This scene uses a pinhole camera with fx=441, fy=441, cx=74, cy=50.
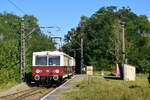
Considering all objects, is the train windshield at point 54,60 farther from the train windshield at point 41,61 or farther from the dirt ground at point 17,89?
the dirt ground at point 17,89

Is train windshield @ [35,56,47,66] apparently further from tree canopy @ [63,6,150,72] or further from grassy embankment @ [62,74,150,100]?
tree canopy @ [63,6,150,72]

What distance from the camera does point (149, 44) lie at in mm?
89875

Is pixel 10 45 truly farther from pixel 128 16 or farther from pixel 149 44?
pixel 128 16

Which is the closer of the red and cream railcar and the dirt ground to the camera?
the dirt ground

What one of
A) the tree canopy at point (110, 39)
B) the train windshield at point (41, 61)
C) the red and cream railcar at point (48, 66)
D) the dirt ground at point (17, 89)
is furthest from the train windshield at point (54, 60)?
the tree canopy at point (110, 39)

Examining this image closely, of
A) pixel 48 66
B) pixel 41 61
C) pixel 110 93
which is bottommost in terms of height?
pixel 110 93

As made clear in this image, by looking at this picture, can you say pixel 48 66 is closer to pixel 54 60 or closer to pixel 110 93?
pixel 54 60

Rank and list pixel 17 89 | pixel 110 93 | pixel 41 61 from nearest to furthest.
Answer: pixel 110 93, pixel 17 89, pixel 41 61

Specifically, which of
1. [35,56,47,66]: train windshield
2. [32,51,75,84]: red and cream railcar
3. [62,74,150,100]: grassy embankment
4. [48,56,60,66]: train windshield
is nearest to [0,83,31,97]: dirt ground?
[32,51,75,84]: red and cream railcar

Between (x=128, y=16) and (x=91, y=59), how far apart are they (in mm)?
20705

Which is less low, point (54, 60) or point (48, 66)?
point (54, 60)

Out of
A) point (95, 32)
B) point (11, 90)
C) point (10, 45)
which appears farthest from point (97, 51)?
point (11, 90)

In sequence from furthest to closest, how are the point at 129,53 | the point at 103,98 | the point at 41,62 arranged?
the point at 129,53 < the point at 41,62 < the point at 103,98

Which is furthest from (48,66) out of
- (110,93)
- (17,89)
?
(110,93)
